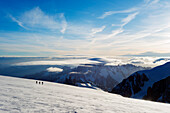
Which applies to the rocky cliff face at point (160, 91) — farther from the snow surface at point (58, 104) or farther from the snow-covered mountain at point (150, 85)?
the snow surface at point (58, 104)

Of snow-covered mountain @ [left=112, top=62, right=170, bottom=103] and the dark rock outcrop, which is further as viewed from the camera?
the dark rock outcrop

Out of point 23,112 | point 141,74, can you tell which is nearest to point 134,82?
point 141,74

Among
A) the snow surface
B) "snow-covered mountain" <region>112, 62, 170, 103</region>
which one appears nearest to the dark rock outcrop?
"snow-covered mountain" <region>112, 62, 170, 103</region>

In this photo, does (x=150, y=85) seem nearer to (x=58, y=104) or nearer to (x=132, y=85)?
(x=132, y=85)

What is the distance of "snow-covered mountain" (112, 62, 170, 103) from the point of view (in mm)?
73881

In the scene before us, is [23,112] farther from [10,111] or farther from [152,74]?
[152,74]

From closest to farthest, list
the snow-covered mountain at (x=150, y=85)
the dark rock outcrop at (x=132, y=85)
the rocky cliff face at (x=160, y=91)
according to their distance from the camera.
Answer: the rocky cliff face at (x=160, y=91), the snow-covered mountain at (x=150, y=85), the dark rock outcrop at (x=132, y=85)

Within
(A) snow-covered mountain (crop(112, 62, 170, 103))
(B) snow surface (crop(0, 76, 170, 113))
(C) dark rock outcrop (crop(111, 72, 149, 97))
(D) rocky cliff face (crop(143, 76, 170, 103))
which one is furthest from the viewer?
(C) dark rock outcrop (crop(111, 72, 149, 97))

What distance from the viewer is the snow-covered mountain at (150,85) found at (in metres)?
73.9

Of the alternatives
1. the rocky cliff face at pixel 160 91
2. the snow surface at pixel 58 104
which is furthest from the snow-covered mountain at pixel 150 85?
the snow surface at pixel 58 104

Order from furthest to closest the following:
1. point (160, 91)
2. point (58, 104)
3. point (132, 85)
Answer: point (132, 85) < point (160, 91) < point (58, 104)

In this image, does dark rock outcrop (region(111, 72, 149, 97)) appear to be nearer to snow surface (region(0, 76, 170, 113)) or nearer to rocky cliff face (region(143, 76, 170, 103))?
rocky cliff face (region(143, 76, 170, 103))

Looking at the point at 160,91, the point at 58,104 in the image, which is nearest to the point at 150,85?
the point at 160,91

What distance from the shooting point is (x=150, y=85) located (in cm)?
8294
